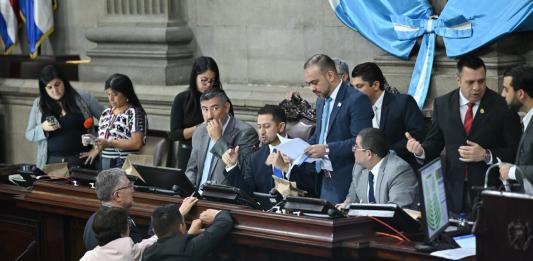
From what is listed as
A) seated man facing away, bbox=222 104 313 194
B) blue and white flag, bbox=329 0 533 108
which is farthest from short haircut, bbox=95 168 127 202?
blue and white flag, bbox=329 0 533 108

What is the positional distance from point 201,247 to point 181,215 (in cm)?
22

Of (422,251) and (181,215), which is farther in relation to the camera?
(181,215)

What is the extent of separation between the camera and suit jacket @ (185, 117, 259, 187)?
7758 mm

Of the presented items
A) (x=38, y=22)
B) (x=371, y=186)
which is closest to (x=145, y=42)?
(x=38, y=22)

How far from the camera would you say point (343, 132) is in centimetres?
748

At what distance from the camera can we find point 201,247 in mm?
6398

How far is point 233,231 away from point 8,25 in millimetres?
6851

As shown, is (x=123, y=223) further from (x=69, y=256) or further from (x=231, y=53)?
(x=231, y=53)

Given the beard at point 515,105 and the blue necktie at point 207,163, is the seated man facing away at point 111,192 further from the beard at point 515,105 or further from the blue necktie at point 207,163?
the beard at point 515,105

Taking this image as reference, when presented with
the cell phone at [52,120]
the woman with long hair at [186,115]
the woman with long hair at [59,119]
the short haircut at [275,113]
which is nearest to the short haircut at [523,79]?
the short haircut at [275,113]

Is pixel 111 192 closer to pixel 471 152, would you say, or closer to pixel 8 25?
pixel 471 152

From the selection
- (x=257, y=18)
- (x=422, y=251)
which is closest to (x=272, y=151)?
(x=422, y=251)

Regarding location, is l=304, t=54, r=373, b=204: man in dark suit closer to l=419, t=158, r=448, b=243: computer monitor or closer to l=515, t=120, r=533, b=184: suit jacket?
l=515, t=120, r=533, b=184: suit jacket

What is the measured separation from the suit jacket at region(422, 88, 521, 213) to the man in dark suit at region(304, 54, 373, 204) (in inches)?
18.1
